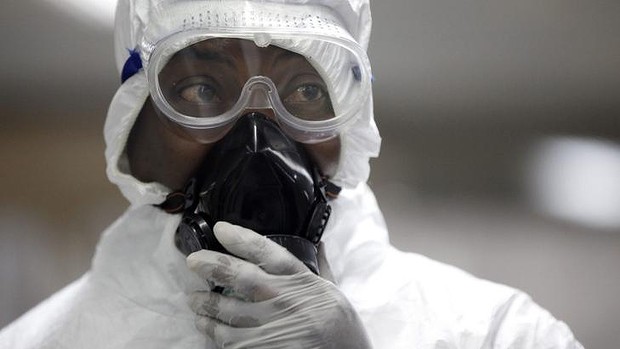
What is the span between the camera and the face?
3.52ft

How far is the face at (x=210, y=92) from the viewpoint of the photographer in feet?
3.52

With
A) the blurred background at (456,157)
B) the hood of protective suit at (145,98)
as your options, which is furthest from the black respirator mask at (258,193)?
the blurred background at (456,157)

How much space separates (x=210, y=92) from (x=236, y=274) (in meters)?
0.34

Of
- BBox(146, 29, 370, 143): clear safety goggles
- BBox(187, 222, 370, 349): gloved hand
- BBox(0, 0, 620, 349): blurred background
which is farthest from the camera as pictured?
BBox(0, 0, 620, 349): blurred background

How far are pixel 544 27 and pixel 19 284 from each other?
1.96 metres

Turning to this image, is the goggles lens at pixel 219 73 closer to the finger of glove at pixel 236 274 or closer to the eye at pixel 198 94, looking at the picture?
the eye at pixel 198 94

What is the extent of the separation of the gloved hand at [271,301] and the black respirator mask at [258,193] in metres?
0.06

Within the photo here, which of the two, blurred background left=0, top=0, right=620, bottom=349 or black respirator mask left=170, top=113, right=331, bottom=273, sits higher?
black respirator mask left=170, top=113, right=331, bottom=273

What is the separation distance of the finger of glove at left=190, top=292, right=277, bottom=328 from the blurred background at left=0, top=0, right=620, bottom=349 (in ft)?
3.79

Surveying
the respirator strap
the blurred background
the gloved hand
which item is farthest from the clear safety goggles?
the blurred background

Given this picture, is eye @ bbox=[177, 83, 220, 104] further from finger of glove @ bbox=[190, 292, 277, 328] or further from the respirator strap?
finger of glove @ bbox=[190, 292, 277, 328]

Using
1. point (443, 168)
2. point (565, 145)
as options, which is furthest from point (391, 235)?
point (565, 145)

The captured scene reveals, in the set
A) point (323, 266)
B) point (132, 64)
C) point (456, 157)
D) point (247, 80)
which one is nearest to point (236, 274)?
point (323, 266)

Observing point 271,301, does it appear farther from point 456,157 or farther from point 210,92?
point 456,157
